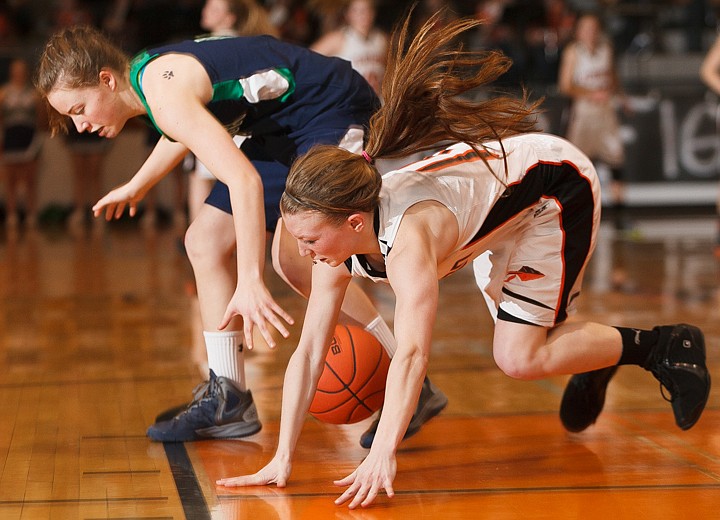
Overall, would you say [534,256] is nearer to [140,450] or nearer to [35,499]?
[140,450]

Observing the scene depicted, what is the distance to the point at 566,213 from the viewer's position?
306 cm

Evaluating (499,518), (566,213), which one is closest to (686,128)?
(566,213)

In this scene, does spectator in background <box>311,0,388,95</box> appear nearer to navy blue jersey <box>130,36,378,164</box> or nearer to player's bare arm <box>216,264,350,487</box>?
navy blue jersey <box>130,36,378,164</box>

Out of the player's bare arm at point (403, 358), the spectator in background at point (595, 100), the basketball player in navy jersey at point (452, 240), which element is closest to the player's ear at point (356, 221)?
the basketball player in navy jersey at point (452, 240)

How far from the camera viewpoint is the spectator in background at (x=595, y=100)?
981cm

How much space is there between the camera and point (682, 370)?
10.6ft

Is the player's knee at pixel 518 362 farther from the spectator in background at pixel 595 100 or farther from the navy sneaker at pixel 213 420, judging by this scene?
the spectator in background at pixel 595 100

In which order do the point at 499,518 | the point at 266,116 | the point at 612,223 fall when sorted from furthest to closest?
the point at 612,223, the point at 266,116, the point at 499,518

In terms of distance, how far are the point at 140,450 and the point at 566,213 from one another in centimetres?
149

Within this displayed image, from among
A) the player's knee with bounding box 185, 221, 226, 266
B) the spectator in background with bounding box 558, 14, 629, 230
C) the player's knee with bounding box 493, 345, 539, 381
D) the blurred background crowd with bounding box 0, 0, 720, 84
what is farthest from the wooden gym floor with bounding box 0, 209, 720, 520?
the blurred background crowd with bounding box 0, 0, 720, 84

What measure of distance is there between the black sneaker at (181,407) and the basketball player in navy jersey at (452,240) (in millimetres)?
643

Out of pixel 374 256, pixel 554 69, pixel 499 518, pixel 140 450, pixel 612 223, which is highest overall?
pixel 374 256

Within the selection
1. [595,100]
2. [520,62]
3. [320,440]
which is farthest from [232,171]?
[520,62]

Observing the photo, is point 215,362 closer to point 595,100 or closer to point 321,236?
point 321,236
